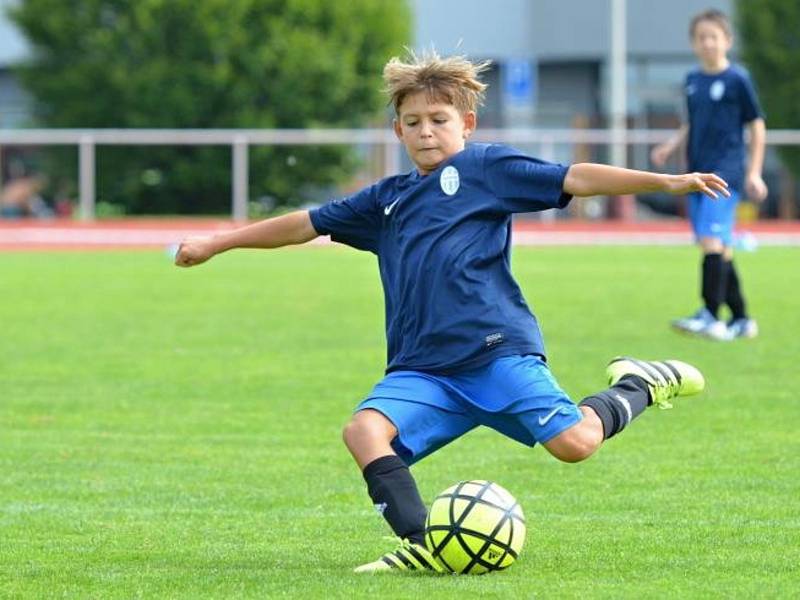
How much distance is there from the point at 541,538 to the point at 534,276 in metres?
14.8

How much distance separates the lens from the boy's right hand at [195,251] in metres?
6.50

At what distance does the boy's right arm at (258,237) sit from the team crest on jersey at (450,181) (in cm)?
53

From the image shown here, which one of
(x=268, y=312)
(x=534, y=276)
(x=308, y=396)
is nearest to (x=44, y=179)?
(x=534, y=276)

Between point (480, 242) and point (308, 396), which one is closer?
point (480, 242)

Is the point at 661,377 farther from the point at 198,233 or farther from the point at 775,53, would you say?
the point at 775,53

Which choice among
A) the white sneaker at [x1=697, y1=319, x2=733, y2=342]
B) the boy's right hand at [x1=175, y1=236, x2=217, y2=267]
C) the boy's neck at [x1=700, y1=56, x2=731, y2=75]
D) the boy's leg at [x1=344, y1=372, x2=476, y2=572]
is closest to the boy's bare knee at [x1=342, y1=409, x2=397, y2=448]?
the boy's leg at [x1=344, y1=372, x2=476, y2=572]

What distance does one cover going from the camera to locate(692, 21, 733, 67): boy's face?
44.5ft

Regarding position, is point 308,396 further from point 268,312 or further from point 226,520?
point 268,312

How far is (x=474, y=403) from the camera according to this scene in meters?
6.14


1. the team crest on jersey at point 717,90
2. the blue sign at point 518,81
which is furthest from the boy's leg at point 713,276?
the blue sign at point 518,81

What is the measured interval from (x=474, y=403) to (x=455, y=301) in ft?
1.10

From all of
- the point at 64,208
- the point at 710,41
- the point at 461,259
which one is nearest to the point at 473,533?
the point at 461,259

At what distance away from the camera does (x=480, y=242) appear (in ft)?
20.4

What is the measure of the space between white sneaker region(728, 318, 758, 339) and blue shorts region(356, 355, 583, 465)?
7690mm
